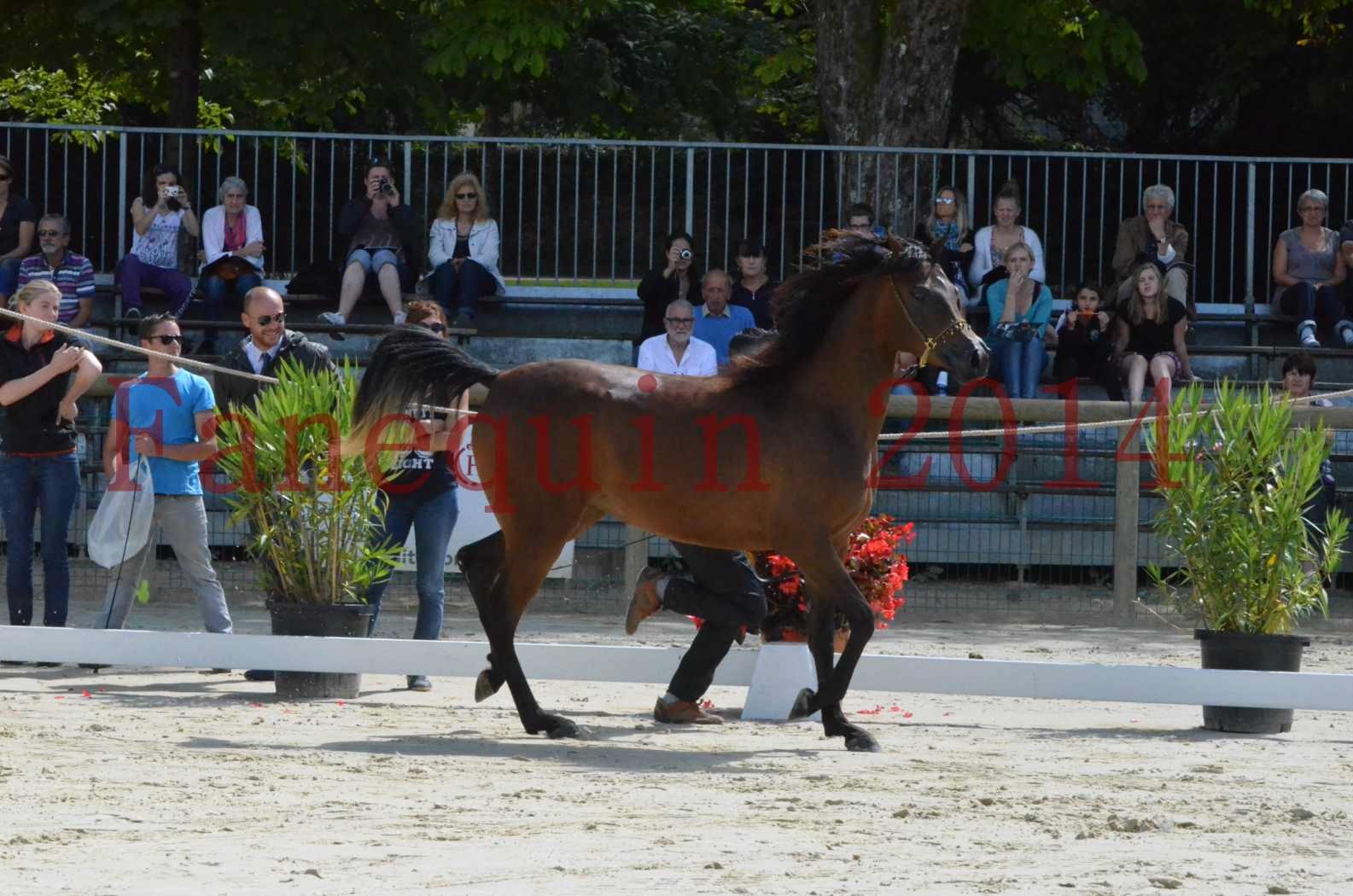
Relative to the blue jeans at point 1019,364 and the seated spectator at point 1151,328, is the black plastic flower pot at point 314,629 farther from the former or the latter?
the seated spectator at point 1151,328

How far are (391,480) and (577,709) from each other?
1419mm

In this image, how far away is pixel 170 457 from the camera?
29.7ft

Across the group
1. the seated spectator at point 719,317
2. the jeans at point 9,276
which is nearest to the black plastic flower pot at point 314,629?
the seated spectator at point 719,317

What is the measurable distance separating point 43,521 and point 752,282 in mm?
5902

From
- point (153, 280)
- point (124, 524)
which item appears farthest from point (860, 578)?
point (153, 280)

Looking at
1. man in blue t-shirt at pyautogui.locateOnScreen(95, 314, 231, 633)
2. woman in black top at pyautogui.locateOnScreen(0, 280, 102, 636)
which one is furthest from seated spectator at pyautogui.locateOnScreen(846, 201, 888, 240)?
woman in black top at pyautogui.locateOnScreen(0, 280, 102, 636)

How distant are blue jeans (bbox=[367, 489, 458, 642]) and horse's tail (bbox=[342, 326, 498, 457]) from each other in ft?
4.23

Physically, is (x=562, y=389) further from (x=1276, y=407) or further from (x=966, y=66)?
(x=966, y=66)

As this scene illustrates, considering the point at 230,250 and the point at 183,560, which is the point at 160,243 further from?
the point at 183,560

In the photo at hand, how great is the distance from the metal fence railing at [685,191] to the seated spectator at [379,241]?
27.8 inches

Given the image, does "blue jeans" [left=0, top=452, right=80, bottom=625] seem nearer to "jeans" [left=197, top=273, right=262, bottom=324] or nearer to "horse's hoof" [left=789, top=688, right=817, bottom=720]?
"horse's hoof" [left=789, top=688, right=817, bottom=720]

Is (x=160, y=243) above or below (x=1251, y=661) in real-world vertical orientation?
above

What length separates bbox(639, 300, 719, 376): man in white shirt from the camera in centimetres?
1172

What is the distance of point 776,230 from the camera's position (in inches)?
606
